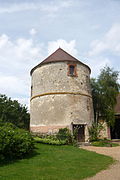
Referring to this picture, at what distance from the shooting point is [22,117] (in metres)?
30.9

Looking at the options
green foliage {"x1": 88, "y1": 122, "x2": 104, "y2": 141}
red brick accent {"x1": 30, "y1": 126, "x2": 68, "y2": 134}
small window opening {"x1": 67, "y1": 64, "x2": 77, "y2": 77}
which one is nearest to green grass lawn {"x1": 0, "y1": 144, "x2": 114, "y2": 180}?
red brick accent {"x1": 30, "y1": 126, "x2": 68, "y2": 134}

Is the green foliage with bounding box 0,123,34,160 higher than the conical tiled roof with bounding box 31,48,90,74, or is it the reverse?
the conical tiled roof with bounding box 31,48,90,74

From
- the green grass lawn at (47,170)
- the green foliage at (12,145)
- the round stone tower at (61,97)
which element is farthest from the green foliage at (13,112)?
the green grass lawn at (47,170)

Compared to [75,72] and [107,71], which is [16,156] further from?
[107,71]

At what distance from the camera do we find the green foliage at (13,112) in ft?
93.5

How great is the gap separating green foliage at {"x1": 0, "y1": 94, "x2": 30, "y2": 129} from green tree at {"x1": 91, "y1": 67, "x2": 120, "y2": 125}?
12.6 metres

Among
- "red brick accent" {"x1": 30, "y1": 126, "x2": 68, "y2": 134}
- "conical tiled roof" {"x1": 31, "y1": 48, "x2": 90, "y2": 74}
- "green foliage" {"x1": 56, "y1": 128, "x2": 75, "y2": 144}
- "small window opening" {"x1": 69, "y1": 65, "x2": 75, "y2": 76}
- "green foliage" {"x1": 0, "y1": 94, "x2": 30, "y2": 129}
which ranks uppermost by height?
"conical tiled roof" {"x1": 31, "y1": 48, "x2": 90, "y2": 74}

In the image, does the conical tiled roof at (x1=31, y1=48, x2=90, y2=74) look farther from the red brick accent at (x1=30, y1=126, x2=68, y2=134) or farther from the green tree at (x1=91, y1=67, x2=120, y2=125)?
the red brick accent at (x1=30, y1=126, x2=68, y2=134)

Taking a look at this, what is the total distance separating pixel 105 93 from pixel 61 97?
615cm

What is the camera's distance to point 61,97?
18391mm

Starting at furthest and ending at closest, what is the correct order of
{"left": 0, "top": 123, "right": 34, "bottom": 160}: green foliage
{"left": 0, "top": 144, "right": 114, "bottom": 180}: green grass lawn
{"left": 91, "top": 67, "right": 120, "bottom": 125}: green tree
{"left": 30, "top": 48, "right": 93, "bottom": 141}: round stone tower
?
{"left": 91, "top": 67, "right": 120, "bottom": 125}: green tree < {"left": 30, "top": 48, "right": 93, "bottom": 141}: round stone tower < {"left": 0, "top": 123, "right": 34, "bottom": 160}: green foliage < {"left": 0, "top": 144, "right": 114, "bottom": 180}: green grass lawn

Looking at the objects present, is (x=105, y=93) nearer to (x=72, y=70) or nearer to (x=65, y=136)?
(x=72, y=70)

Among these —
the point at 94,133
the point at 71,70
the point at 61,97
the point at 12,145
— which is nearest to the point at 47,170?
the point at 12,145

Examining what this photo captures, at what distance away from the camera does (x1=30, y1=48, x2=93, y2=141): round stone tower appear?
1791 cm
